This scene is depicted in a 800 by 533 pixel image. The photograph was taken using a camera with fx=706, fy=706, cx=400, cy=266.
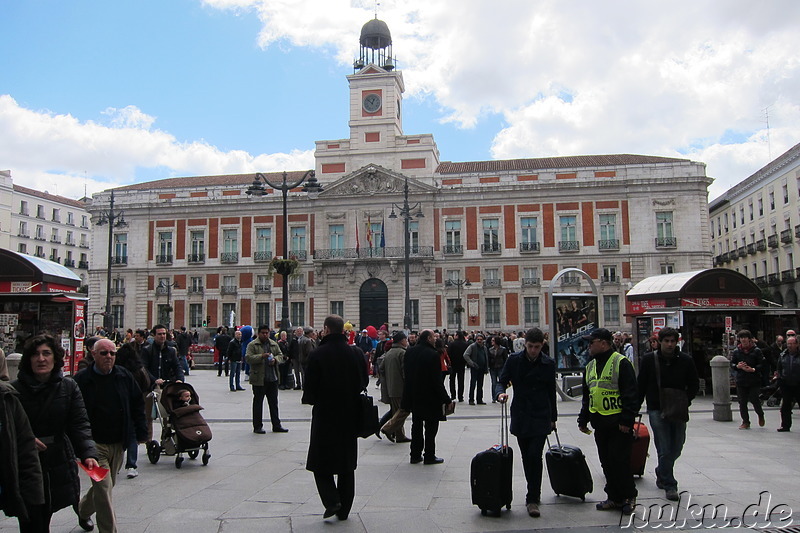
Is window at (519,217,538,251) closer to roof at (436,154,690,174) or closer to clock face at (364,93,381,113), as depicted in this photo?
roof at (436,154,690,174)

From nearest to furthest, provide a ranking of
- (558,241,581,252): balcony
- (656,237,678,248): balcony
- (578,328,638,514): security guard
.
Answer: (578,328,638,514): security guard, (656,237,678,248): balcony, (558,241,581,252): balcony

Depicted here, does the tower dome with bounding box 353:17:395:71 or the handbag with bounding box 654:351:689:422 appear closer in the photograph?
the handbag with bounding box 654:351:689:422

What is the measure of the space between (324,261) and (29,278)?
3158 centimetres

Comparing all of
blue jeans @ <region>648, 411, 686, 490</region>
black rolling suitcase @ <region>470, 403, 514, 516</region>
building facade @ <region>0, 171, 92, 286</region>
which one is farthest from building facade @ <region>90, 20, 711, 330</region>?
black rolling suitcase @ <region>470, 403, 514, 516</region>

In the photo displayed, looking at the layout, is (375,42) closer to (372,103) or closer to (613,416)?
(372,103)

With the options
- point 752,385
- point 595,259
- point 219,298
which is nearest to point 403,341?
point 752,385

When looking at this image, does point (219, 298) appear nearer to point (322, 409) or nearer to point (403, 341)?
point (403, 341)

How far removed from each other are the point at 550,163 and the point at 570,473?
41844 millimetres

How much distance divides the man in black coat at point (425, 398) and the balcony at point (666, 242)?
36331mm

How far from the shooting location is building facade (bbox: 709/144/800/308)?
143ft

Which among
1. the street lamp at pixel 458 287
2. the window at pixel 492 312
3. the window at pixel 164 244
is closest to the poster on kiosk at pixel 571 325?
the street lamp at pixel 458 287

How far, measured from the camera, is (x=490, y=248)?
43.0m

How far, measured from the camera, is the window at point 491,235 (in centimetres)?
4303

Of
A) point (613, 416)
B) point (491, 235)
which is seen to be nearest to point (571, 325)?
point (613, 416)
